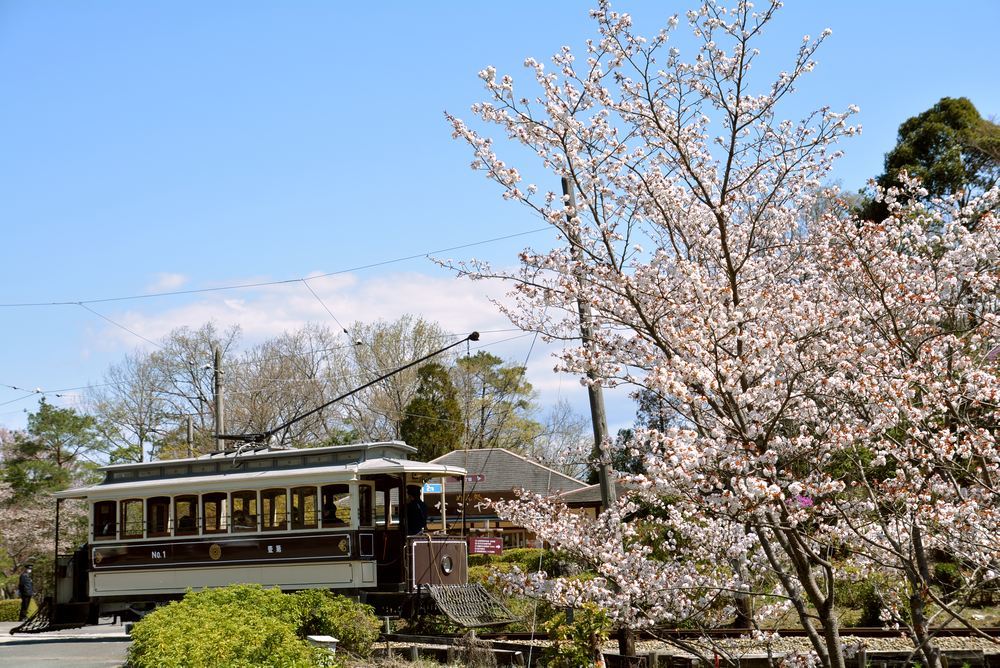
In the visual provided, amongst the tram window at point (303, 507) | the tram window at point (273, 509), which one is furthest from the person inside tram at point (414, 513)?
the tram window at point (273, 509)

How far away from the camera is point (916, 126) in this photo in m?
26.5

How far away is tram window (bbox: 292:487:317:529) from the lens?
14.8m

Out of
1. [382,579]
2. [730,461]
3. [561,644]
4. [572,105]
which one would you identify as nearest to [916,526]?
[730,461]

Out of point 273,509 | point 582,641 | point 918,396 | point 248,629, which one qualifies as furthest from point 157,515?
point 918,396

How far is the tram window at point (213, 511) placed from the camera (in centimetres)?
1546

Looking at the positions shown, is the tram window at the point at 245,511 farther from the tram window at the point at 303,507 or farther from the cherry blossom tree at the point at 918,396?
the cherry blossom tree at the point at 918,396

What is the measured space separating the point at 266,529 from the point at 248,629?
6.46 meters

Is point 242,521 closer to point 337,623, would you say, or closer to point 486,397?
point 337,623

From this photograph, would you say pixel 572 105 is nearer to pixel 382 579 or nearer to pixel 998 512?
pixel 998 512

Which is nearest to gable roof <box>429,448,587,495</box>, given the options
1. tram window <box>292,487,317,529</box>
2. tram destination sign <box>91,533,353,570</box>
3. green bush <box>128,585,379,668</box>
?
tram destination sign <box>91,533,353,570</box>

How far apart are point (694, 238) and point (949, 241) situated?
6.82 ft

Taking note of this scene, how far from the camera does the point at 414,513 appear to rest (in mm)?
14883

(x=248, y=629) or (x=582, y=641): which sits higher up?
(x=248, y=629)

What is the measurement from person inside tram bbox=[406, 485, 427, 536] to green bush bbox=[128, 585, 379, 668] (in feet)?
8.07
